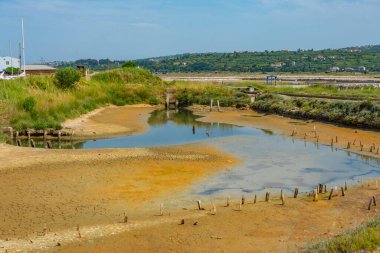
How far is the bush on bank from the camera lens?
135ft

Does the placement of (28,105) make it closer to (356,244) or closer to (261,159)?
(261,159)

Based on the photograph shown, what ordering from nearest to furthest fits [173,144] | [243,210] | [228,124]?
[243,210], [173,144], [228,124]

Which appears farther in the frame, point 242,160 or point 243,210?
point 242,160

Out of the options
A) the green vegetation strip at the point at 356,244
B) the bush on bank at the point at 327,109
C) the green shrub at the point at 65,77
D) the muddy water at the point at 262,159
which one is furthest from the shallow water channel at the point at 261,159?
the green shrub at the point at 65,77

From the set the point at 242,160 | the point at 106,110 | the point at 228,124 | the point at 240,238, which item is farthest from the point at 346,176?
the point at 106,110

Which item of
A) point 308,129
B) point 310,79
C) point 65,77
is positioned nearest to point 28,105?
point 65,77

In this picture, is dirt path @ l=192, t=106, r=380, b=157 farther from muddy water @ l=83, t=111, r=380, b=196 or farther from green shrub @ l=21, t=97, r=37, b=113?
green shrub @ l=21, t=97, r=37, b=113

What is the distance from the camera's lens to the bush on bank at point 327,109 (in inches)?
1620

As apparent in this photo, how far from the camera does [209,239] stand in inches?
635

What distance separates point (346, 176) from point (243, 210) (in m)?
9.01

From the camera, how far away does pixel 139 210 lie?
1931cm

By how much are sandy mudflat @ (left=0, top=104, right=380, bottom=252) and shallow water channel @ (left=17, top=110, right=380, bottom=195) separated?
4.71 feet

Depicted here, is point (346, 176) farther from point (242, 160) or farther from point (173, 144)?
point (173, 144)

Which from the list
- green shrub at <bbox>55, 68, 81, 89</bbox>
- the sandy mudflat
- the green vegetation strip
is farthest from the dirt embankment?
the green vegetation strip
